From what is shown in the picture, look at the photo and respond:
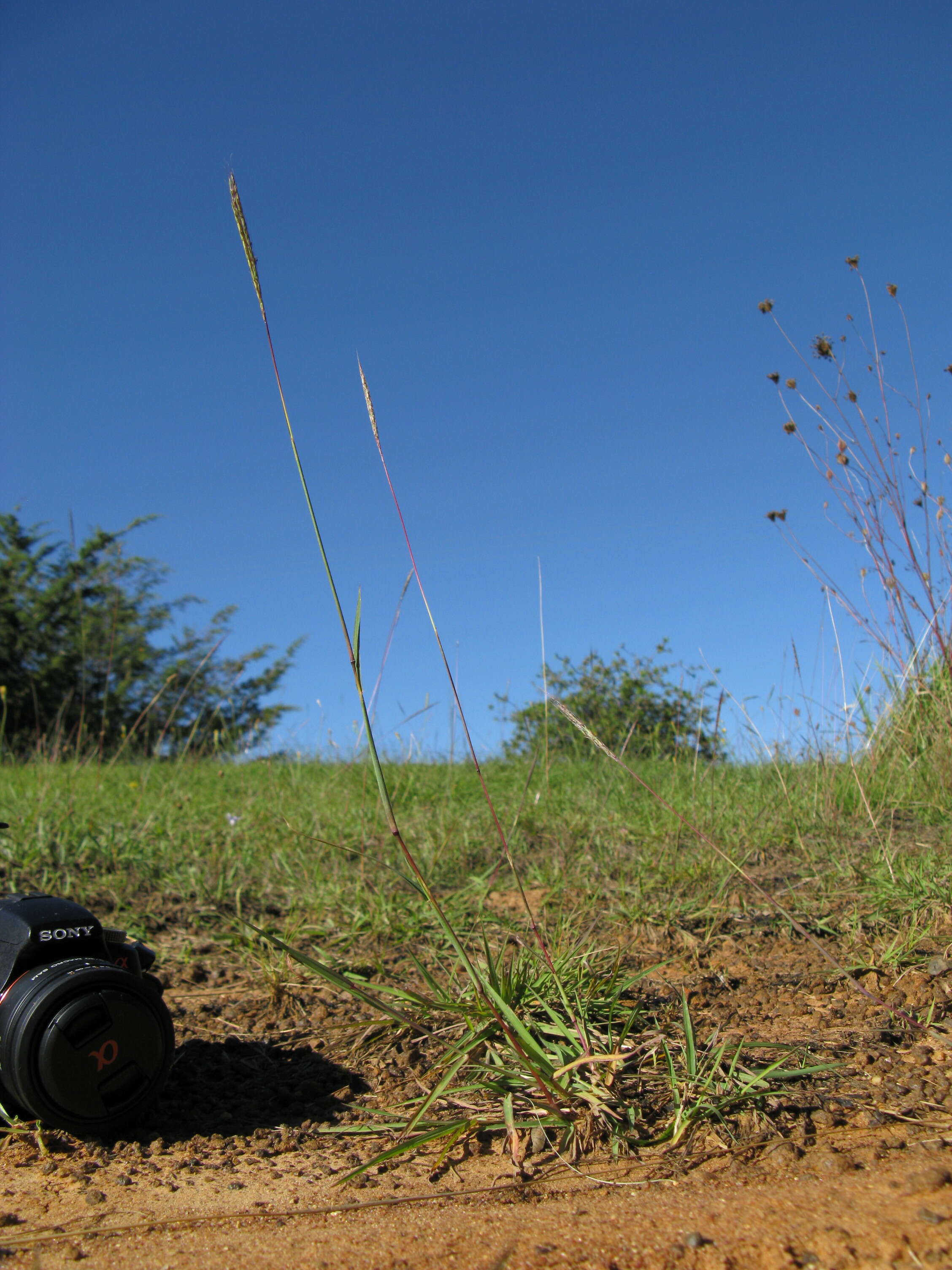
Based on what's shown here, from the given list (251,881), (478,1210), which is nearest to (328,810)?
(251,881)

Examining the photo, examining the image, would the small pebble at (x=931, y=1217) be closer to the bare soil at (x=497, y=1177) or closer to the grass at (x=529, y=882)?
the bare soil at (x=497, y=1177)

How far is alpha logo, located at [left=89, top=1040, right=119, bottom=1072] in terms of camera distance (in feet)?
5.18

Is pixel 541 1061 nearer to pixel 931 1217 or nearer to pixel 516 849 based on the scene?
pixel 931 1217

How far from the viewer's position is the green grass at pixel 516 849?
9.29 feet

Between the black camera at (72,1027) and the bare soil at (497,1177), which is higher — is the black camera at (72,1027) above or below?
above

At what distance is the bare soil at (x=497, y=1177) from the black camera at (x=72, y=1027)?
0.41ft

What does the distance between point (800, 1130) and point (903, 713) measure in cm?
305

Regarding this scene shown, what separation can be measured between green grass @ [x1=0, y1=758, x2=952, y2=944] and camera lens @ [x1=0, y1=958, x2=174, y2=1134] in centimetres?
85

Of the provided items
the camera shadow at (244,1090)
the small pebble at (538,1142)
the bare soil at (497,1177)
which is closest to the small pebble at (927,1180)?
the bare soil at (497,1177)

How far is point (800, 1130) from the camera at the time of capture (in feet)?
5.02

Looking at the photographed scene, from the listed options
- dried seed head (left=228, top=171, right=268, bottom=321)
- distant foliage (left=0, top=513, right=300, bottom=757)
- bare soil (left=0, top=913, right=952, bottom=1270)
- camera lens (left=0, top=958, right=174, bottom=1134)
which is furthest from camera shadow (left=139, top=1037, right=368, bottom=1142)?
distant foliage (left=0, top=513, right=300, bottom=757)

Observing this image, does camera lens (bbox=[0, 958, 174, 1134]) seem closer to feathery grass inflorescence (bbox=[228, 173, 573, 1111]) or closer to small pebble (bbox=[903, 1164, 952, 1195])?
feathery grass inflorescence (bbox=[228, 173, 573, 1111])

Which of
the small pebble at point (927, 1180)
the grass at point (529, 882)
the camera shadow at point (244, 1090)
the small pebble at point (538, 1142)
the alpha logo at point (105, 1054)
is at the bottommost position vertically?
the camera shadow at point (244, 1090)

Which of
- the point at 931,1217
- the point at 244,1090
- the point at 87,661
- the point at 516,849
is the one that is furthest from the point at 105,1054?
the point at 87,661
